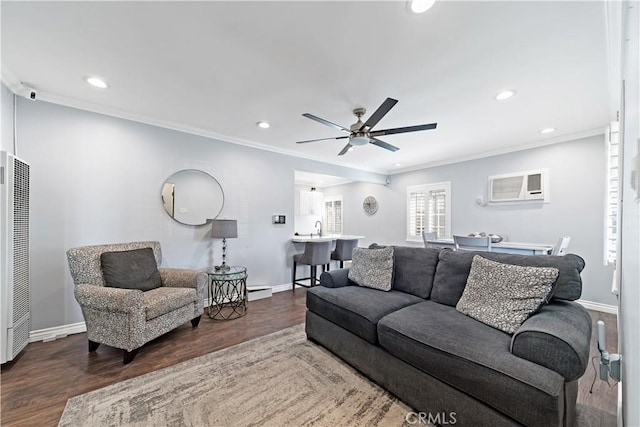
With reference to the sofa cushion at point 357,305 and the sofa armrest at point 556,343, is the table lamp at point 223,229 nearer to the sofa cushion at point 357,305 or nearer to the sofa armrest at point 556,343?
the sofa cushion at point 357,305

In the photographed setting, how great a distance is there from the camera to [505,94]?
2.62 m

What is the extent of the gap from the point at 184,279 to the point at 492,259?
→ 3.03 metres

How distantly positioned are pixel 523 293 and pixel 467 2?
70.3 inches

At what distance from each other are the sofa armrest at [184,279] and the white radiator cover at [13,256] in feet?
3.61

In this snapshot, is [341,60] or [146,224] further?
[146,224]

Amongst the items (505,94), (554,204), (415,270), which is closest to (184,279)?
(415,270)

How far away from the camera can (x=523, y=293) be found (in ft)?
5.39

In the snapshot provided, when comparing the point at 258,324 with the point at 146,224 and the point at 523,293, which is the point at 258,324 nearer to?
the point at 146,224

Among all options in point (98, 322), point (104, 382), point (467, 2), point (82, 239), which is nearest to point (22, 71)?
point (82, 239)

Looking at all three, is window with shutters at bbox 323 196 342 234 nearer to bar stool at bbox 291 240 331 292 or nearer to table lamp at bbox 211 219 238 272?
bar stool at bbox 291 240 331 292

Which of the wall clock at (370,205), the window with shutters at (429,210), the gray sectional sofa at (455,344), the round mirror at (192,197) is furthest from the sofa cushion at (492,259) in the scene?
the wall clock at (370,205)

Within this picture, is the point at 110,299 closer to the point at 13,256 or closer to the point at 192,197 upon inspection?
the point at 13,256

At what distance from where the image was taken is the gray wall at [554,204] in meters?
3.62

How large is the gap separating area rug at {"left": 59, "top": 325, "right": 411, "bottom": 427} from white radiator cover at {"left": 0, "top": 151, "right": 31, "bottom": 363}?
1056mm
